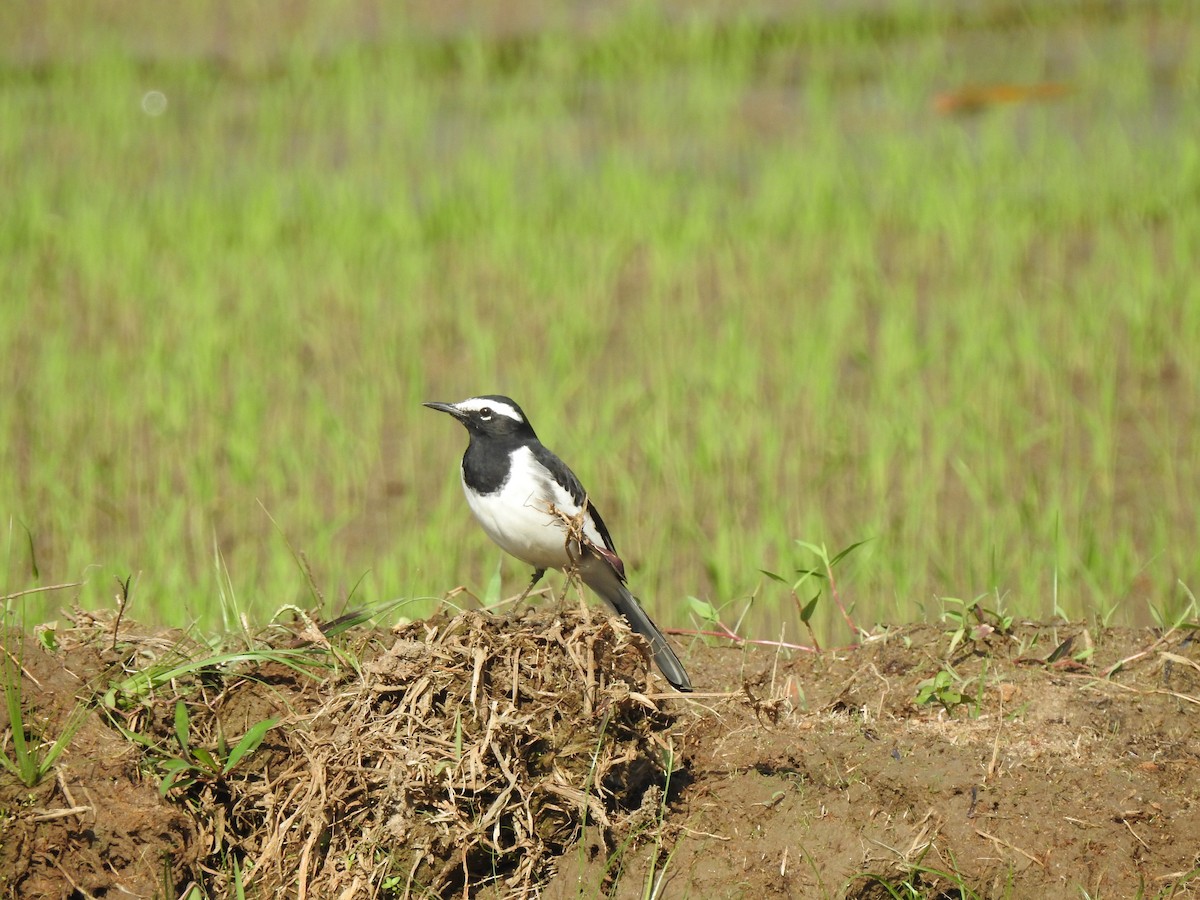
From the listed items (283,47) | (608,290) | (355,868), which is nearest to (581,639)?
(355,868)

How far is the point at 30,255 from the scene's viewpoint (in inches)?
317

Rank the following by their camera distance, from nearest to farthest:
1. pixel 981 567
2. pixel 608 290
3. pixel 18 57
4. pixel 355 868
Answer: pixel 355 868, pixel 981 567, pixel 608 290, pixel 18 57

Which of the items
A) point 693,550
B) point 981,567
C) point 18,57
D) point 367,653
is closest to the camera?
point 367,653

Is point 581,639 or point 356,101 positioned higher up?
point 356,101

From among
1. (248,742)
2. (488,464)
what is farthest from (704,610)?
(248,742)

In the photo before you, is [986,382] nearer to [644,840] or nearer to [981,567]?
[981,567]

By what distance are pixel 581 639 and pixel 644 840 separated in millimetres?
465

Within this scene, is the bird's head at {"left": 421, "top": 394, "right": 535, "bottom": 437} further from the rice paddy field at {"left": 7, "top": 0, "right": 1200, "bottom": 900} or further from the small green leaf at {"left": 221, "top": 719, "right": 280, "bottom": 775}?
the small green leaf at {"left": 221, "top": 719, "right": 280, "bottom": 775}

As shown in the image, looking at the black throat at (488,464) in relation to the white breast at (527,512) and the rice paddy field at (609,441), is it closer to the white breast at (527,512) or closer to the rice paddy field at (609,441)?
the white breast at (527,512)

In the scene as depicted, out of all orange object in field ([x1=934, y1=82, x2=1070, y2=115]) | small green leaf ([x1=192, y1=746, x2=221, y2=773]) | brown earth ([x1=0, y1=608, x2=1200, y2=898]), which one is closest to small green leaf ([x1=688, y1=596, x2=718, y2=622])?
brown earth ([x1=0, y1=608, x2=1200, y2=898])

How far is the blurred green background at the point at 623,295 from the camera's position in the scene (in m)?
5.40

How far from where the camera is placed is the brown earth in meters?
3.16

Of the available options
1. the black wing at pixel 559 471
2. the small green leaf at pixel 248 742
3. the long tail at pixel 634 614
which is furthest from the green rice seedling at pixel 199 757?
the black wing at pixel 559 471

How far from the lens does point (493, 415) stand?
423cm
